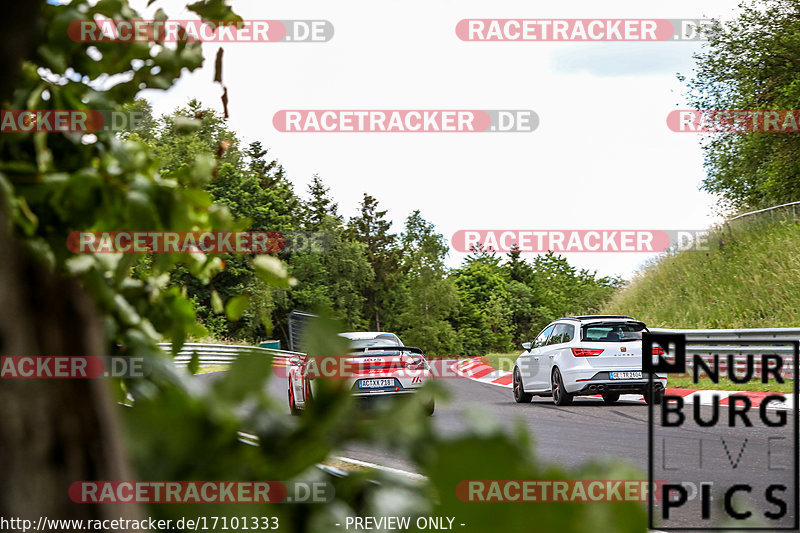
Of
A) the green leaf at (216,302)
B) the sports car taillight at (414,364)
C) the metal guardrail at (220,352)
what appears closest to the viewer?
the metal guardrail at (220,352)

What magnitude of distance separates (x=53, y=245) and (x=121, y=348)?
0.52 ft

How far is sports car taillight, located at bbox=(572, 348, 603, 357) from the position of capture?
1415 cm

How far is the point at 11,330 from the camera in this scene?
335 millimetres

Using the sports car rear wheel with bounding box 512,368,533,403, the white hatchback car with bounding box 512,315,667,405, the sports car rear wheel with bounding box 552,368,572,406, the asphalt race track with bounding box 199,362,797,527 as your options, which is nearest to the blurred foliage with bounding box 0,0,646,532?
the asphalt race track with bounding box 199,362,797,527

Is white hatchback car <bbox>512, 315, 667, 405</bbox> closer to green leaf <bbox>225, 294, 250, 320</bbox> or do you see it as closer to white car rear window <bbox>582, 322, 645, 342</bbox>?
white car rear window <bbox>582, 322, 645, 342</bbox>

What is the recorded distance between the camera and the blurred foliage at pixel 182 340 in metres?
0.40

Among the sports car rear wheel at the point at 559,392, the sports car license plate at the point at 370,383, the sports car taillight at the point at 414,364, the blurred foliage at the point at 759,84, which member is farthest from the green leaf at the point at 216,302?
the blurred foliage at the point at 759,84

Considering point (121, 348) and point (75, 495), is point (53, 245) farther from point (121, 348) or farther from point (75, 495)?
point (75, 495)

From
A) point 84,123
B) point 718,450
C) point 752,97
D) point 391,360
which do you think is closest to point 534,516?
point 84,123

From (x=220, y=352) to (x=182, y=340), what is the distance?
0.55 ft

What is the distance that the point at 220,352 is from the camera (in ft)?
2.62
